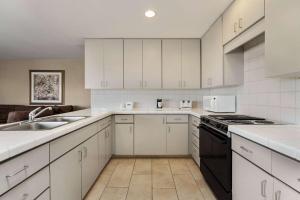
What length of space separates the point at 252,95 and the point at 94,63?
2.79 meters

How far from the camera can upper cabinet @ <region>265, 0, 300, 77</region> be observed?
141 centimetres

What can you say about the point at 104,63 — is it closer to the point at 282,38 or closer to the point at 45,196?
the point at 45,196

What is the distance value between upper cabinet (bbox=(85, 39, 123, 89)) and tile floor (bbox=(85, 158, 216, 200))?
1.46 metres

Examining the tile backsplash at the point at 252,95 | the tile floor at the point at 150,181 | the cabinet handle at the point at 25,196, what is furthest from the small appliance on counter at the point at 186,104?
Answer: the cabinet handle at the point at 25,196

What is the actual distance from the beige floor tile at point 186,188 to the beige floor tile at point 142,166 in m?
0.49

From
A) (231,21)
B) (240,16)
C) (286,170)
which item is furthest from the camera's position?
(231,21)

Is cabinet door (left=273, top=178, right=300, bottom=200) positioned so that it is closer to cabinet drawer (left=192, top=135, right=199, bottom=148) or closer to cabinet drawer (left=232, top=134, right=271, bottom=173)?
cabinet drawer (left=232, top=134, right=271, bottom=173)

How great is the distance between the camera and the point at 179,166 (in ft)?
11.4

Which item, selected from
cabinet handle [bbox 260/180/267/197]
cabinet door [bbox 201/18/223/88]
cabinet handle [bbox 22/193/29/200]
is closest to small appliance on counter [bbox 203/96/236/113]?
cabinet door [bbox 201/18/223/88]

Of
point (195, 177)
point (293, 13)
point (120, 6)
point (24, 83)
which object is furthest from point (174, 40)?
point (24, 83)

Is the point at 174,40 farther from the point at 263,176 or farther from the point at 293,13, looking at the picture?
the point at 263,176

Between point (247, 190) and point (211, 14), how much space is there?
2312 millimetres

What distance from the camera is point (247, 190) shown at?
1.59 metres

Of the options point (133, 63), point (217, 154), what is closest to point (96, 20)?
point (133, 63)
